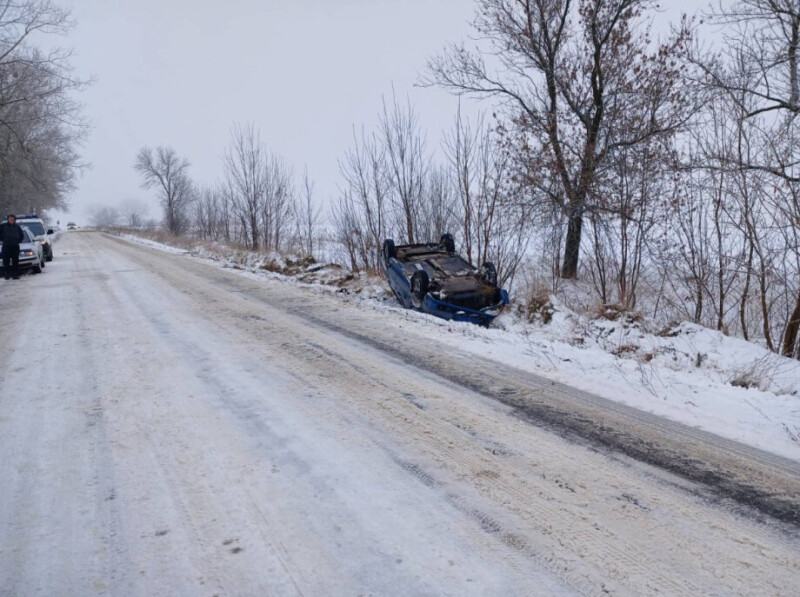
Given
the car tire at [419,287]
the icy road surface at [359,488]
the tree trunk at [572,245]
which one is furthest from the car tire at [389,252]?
the icy road surface at [359,488]

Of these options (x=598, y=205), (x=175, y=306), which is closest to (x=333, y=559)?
(x=175, y=306)

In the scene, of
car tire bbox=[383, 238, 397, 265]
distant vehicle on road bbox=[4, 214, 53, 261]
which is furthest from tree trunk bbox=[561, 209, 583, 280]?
distant vehicle on road bbox=[4, 214, 53, 261]

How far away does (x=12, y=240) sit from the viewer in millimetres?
14023

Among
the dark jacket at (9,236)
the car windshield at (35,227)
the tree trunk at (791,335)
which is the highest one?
the car windshield at (35,227)

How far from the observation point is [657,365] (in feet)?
19.4

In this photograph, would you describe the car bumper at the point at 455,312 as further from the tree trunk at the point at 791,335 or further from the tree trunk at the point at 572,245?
the tree trunk at the point at 572,245

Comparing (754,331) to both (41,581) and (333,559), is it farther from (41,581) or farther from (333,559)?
(41,581)

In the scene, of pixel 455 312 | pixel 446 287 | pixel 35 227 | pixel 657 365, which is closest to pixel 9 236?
pixel 35 227

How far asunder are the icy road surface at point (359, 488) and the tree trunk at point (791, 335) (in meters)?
5.58

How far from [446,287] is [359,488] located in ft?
23.7

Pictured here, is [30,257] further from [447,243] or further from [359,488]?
[359,488]

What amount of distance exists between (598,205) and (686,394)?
8.61m

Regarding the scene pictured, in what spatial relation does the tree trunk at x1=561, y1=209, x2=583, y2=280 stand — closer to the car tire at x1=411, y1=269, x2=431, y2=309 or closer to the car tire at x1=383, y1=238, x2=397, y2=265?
the car tire at x1=383, y1=238, x2=397, y2=265

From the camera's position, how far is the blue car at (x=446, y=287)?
9695 mm
